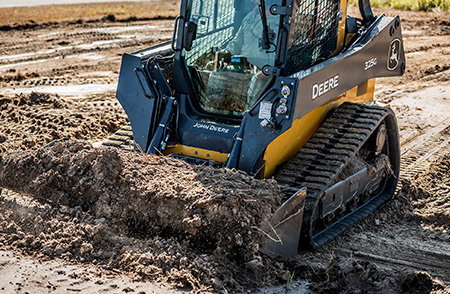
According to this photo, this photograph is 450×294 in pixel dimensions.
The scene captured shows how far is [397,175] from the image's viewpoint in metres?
7.92

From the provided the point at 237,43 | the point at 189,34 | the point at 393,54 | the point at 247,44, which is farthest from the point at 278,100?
the point at 393,54

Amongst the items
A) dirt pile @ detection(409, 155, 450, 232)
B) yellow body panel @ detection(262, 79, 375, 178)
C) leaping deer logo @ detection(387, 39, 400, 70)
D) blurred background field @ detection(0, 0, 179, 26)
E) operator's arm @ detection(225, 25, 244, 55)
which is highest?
operator's arm @ detection(225, 25, 244, 55)

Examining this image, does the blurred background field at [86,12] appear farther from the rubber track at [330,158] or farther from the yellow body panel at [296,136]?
the rubber track at [330,158]

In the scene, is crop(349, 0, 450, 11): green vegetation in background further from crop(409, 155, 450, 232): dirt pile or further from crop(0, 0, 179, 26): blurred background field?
crop(409, 155, 450, 232): dirt pile

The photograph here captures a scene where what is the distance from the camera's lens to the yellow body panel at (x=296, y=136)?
20.6 feet

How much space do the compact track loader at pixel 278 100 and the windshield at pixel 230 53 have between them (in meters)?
0.01

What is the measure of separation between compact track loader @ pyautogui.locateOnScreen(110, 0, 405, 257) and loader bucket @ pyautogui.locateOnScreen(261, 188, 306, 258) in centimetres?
7

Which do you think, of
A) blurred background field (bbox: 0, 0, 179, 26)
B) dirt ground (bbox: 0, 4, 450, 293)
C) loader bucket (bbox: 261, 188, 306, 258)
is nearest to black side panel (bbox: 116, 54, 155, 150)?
dirt ground (bbox: 0, 4, 450, 293)

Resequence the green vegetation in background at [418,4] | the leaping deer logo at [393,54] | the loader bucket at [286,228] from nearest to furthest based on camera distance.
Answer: the loader bucket at [286,228], the leaping deer logo at [393,54], the green vegetation in background at [418,4]

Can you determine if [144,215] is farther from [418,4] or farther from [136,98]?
[418,4]

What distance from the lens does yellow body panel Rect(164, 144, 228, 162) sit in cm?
670

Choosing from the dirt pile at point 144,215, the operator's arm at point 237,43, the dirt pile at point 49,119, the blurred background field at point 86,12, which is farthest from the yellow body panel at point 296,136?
the blurred background field at point 86,12

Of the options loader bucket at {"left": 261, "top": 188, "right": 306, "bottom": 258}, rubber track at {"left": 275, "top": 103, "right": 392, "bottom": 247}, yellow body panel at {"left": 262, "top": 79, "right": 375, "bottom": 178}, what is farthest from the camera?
yellow body panel at {"left": 262, "top": 79, "right": 375, "bottom": 178}

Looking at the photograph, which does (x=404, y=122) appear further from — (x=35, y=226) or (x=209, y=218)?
(x=35, y=226)
